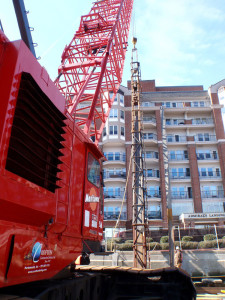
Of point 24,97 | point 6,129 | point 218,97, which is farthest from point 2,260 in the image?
point 218,97

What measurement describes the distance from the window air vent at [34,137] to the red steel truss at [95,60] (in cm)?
384

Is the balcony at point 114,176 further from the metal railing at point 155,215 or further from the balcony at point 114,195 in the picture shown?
the metal railing at point 155,215

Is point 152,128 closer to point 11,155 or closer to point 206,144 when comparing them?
point 206,144

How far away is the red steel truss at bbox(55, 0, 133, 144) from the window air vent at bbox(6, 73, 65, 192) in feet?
12.6

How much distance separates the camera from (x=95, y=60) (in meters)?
10.2

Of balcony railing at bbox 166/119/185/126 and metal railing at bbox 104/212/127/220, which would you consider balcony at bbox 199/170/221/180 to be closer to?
balcony railing at bbox 166/119/185/126

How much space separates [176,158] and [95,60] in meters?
35.4

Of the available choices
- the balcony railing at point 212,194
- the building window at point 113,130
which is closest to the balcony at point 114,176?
the building window at point 113,130

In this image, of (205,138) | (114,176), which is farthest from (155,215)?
(205,138)

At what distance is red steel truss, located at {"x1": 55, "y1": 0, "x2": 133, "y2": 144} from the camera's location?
9.37 metres

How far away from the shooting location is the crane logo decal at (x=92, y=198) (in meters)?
5.65

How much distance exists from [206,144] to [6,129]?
44550 millimetres

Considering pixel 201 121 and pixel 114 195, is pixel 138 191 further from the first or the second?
pixel 201 121

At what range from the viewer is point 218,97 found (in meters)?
47.4
